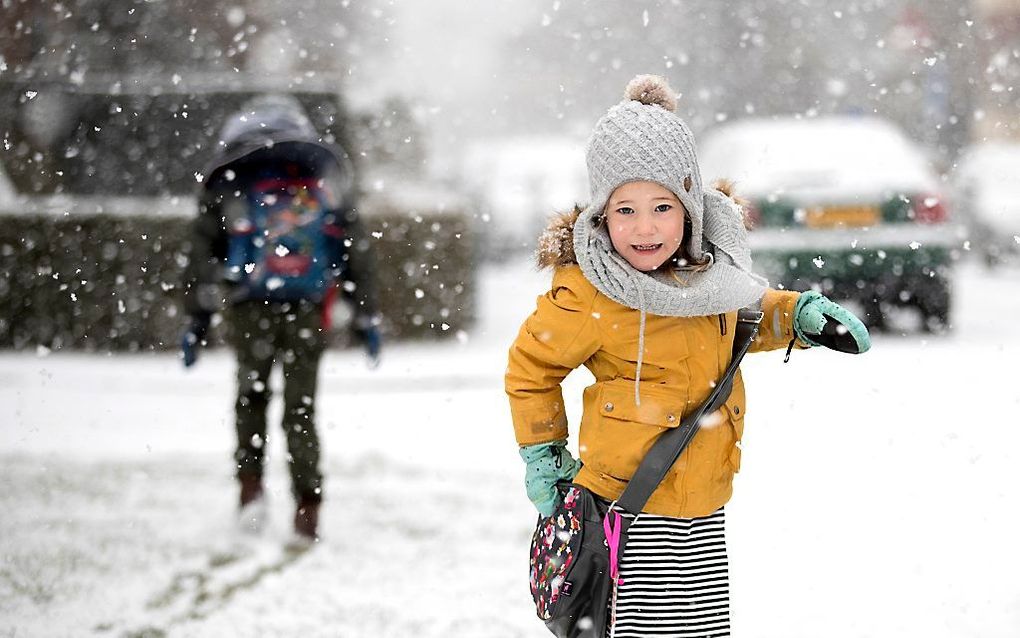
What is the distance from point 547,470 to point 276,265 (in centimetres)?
226

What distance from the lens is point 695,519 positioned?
8.09 feet

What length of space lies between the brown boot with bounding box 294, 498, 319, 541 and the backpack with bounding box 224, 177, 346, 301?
83 cm

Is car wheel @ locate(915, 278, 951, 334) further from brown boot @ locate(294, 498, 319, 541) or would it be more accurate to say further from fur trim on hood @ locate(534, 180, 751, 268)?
fur trim on hood @ locate(534, 180, 751, 268)

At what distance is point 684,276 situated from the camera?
7.91 feet

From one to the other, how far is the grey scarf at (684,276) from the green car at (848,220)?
19.8 feet

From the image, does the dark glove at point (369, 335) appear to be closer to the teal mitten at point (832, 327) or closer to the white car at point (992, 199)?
the teal mitten at point (832, 327)

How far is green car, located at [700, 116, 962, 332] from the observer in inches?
339

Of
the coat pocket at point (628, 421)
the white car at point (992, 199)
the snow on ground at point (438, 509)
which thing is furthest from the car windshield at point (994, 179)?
the coat pocket at point (628, 421)

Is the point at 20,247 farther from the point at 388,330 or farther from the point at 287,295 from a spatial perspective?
the point at 287,295

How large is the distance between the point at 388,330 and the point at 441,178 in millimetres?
10508

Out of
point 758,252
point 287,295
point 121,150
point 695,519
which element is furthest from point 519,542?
point 121,150

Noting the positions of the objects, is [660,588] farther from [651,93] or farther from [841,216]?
[841,216]

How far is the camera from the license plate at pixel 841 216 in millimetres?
8656

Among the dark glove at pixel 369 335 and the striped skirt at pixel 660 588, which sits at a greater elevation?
the dark glove at pixel 369 335
